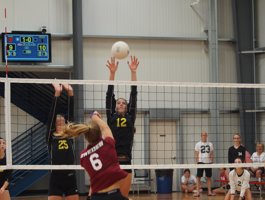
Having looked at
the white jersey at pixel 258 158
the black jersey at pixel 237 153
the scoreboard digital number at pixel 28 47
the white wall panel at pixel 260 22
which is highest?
the white wall panel at pixel 260 22

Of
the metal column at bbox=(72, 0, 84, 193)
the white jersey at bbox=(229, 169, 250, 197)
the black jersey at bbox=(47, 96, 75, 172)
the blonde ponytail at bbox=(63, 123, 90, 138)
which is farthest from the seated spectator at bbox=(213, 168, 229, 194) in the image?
the blonde ponytail at bbox=(63, 123, 90, 138)

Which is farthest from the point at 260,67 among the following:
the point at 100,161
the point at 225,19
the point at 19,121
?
the point at 100,161

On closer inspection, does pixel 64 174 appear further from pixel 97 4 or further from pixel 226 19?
pixel 226 19

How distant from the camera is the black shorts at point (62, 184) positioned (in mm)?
8336

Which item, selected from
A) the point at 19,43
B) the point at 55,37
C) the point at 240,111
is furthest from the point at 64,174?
the point at 240,111

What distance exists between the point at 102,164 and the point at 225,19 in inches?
635

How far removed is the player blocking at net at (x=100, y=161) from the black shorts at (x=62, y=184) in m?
2.75

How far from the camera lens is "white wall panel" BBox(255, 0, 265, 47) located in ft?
67.3

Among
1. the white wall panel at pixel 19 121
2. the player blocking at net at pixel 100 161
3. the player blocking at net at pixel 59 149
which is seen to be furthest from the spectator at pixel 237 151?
the player blocking at net at pixel 100 161

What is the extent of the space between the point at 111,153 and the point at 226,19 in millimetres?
16021

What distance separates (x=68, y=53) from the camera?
19.3 m

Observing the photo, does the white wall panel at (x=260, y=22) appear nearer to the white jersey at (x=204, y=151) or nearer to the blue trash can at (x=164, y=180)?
the white jersey at (x=204, y=151)

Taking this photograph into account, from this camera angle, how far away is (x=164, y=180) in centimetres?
1923

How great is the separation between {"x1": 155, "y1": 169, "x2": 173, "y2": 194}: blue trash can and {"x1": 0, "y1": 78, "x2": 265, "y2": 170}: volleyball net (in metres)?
0.56
